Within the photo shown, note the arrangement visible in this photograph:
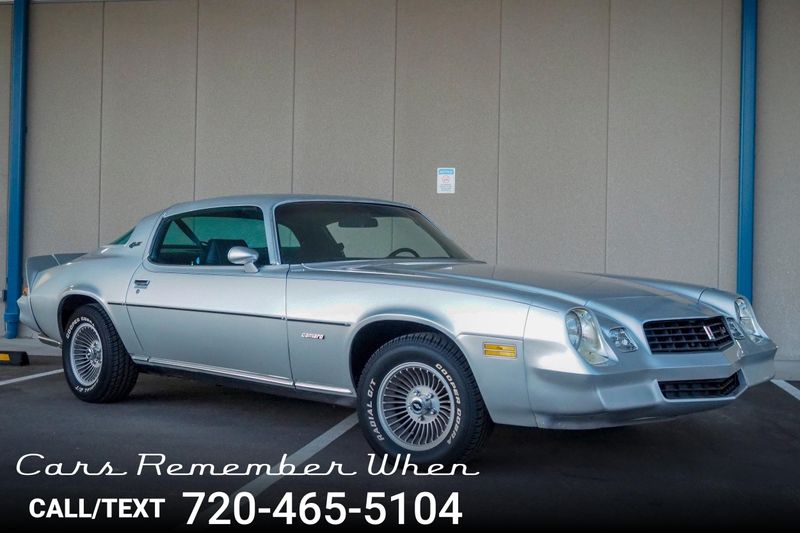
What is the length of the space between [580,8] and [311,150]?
3255mm

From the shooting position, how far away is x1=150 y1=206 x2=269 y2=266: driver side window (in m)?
5.57

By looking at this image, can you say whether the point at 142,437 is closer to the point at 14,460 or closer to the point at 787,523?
the point at 14,460

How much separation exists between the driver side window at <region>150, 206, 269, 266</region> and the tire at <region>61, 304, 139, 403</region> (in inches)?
23.1

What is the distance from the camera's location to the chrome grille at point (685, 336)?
431cm

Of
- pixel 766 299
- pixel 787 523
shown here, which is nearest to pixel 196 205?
pixel 787 523

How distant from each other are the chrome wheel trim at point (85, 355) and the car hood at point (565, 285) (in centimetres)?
205

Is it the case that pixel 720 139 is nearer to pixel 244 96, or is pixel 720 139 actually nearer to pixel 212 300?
pixel 244 96

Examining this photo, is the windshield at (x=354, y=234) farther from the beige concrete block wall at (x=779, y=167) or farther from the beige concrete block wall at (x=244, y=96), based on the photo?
the beige concrete block wall at (x=779, y=167)

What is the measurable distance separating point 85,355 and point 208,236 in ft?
4.16

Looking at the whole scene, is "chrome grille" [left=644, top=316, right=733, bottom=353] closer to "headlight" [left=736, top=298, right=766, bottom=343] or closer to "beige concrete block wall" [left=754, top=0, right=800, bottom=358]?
"headlight" [left=736, top=298, right=766, bottom=343]

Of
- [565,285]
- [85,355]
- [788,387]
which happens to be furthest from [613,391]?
[788,387]

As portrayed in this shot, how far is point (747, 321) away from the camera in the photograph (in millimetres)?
5059

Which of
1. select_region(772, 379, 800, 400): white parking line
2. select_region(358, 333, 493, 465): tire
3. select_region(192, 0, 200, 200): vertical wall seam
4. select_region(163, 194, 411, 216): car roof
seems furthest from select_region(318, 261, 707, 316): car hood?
select_region(192, 0, 200, 200): vertical wall seam

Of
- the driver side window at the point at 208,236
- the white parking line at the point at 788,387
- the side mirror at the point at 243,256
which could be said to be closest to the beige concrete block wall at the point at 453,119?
the white parking line at the point at 788,387
